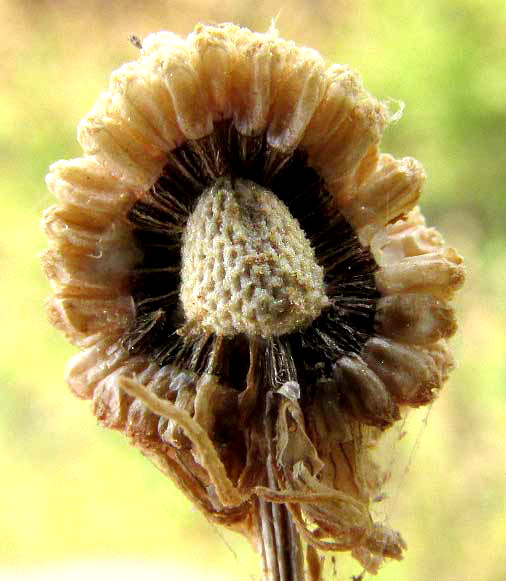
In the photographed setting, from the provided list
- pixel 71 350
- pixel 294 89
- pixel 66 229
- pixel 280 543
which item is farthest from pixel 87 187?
pixel 71 350

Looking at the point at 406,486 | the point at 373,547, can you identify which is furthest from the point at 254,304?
the point at 406,486

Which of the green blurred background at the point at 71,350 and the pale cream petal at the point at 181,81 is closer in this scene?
the pale cream petal at the point at 181,81

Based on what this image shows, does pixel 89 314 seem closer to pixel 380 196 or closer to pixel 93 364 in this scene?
pixel 93 364

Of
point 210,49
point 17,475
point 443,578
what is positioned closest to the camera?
point 210,49

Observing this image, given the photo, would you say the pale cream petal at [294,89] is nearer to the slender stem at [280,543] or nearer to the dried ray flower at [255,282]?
the dried ray flower at [255,282]

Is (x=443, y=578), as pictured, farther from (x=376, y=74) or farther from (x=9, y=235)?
(x=9, y=235)

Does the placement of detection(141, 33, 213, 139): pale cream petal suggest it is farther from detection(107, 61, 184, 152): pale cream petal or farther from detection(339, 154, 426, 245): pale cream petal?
detection(339, 154, 426, 245): pale cream petal

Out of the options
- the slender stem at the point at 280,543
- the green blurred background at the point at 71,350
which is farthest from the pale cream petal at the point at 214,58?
the green blurred background at the point at 71,350
